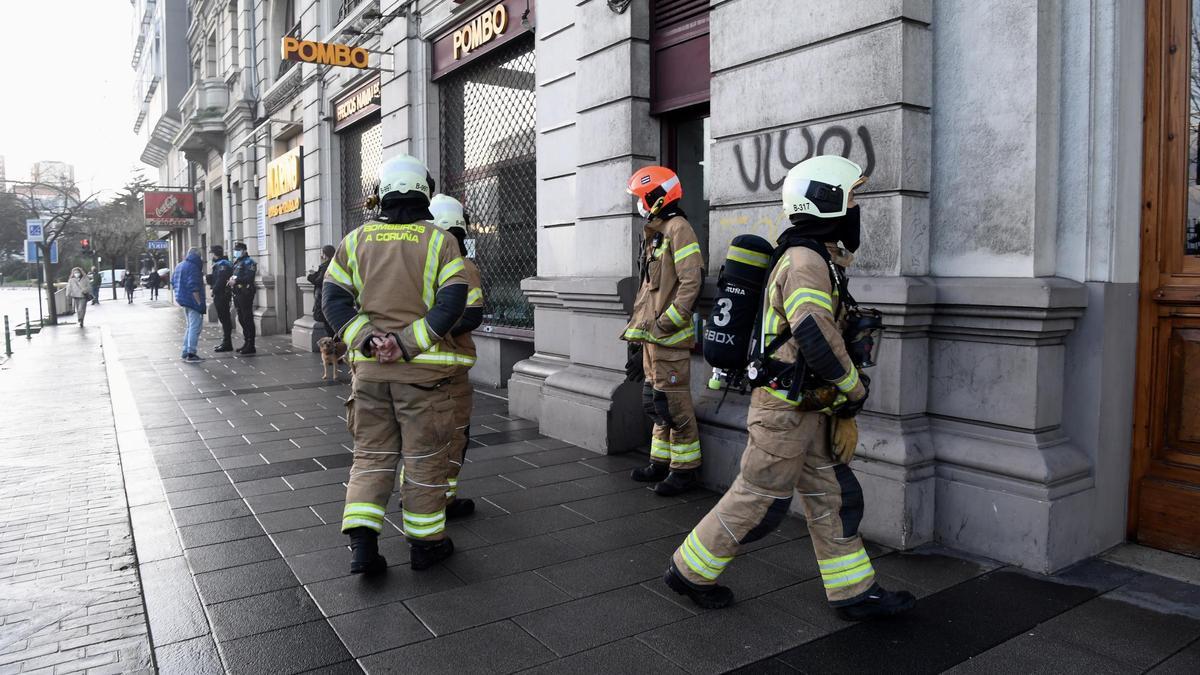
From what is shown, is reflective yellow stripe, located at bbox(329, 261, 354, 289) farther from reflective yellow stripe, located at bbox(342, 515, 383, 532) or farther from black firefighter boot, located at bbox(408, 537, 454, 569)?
black firefighter boot, located at bbox(408, 537, 454, 569)

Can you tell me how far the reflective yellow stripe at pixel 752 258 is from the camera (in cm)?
363

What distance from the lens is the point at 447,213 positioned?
212 inches

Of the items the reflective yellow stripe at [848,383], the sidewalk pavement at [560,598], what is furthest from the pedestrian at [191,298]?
the reflective yellow stripe at [848,383]

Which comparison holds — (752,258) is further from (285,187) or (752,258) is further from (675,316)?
(285,187)

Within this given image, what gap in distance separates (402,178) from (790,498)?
2.39 m

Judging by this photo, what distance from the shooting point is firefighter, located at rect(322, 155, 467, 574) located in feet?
13.8

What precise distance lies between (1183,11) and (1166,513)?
2.48m

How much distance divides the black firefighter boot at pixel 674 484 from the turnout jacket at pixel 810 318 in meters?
2.17

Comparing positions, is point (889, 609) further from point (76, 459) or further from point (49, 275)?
point (49, 275)

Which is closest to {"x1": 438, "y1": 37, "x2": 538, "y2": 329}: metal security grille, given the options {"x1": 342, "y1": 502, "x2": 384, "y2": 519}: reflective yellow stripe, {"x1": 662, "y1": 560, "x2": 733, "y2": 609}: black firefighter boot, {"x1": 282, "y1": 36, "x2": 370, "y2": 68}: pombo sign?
{"x1": 282, "y1": 36, "x2": 370, "y2": 68}: pombo sign

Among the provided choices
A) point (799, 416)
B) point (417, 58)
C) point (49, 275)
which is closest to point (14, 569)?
point (799, 416)

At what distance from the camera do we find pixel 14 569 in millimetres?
4457

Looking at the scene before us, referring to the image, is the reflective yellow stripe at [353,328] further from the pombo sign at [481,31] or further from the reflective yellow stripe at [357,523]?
the pombo sign at [481,31]

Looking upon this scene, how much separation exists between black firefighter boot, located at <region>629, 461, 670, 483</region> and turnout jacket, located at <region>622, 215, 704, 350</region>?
2.80 feet
